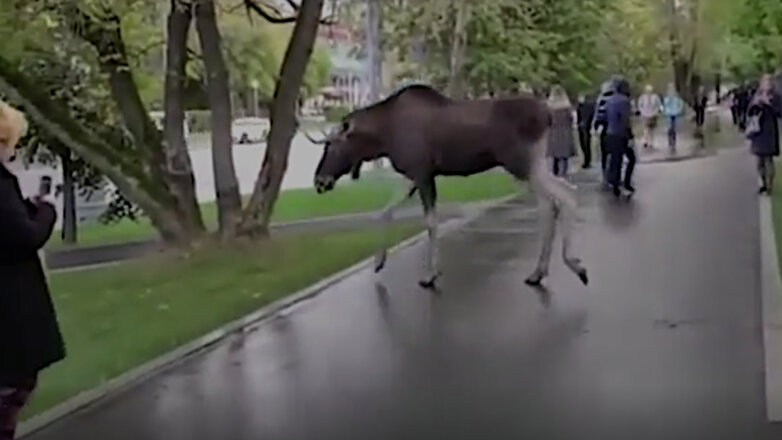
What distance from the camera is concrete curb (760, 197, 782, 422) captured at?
358 inches

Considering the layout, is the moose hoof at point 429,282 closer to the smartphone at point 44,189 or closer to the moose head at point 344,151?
the moose head at point 344,151

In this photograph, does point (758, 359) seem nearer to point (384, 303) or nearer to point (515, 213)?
point (384, 303)

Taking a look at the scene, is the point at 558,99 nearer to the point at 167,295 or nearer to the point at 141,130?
the point at 141,130

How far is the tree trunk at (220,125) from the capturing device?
731 inches

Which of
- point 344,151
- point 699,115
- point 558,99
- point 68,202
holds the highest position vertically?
point 344,151

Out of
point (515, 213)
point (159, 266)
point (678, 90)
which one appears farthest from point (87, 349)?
point (678, 90)

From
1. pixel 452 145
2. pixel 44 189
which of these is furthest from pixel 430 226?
pixel 44 189

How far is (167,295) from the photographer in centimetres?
1469

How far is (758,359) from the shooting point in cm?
1045

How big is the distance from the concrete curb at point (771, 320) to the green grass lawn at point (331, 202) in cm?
892

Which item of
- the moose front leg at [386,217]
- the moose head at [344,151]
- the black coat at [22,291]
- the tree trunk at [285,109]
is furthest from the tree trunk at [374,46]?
the black coat at [22,291]

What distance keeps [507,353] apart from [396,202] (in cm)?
625

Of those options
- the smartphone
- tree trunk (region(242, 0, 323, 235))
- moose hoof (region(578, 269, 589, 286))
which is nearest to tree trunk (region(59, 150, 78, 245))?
tree trunk (region(242, 0, 323, 235))

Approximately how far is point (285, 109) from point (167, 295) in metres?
4.87
